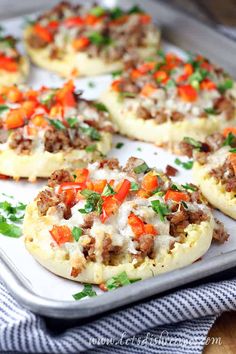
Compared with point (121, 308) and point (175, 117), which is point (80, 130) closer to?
point (175, 117)

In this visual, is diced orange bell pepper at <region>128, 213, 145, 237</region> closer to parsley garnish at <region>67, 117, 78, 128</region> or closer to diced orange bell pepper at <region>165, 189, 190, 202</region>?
diced orange bell pepper at <region>165, 189, 190, 202</region>

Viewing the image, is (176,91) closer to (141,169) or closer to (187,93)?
(187,93)

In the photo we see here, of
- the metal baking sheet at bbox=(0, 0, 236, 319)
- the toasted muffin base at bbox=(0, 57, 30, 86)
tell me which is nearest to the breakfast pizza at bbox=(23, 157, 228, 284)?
the metal baking sheet at bbox=(0, 0, 236, 319)

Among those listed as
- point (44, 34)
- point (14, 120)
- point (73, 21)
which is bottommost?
point (44, 34)

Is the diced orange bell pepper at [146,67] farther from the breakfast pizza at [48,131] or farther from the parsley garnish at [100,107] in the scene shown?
the breakfast pizza at [48,131]

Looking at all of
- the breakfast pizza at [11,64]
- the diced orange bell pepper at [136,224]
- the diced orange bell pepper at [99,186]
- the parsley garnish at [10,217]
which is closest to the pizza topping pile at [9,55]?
the breakfast pizza at [11,64]

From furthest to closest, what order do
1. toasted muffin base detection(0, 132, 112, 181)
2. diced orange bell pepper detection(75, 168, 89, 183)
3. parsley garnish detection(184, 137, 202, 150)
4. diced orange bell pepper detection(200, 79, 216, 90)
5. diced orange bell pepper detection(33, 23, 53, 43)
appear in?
diced orange bell pepper detection(33, 23, 53, 43) < diced orange bell pepper detection(200, 79, 216, 90) < parsley garnish detection(184, 137, 202, 150) < toasted muffin base detection(0, 132, 112, 181) < diced orange bell pepper detection(75, 168, 89, 183)

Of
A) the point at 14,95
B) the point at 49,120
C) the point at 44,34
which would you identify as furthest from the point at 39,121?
the point at 44,34
